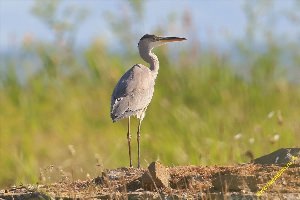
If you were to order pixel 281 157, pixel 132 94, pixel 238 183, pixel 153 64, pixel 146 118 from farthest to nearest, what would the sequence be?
1. pixel 146 118
2. pixel 153 64
3. pixel 132 94
4. pixel 281 157
5. pixel 238 183

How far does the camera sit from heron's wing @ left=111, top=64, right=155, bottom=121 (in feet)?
23.7

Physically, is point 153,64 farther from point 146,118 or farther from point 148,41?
point 146,118

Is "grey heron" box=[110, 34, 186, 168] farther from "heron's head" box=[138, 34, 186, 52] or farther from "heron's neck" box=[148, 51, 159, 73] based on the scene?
"heron's head" box=[138, 34, 186, 52]

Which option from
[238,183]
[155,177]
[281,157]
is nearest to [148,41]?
[281,157]

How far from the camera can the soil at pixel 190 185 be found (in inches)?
224

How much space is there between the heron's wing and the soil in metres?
1.09

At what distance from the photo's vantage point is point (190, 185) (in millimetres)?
5805

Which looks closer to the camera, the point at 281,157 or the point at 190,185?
the point at 190,185

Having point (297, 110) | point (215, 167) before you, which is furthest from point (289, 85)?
point (215, 167)

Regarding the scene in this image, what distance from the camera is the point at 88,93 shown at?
571 inches

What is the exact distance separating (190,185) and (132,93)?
69.8 inches

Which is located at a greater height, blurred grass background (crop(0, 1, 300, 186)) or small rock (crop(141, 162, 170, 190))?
blurred grass background (crop(0, 1, 300, 186))

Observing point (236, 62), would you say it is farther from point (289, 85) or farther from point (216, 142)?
point (216, 142)

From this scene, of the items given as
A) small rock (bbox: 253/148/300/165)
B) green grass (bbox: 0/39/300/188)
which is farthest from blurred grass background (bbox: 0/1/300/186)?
small rock (bbox: 253/148/300/165)
